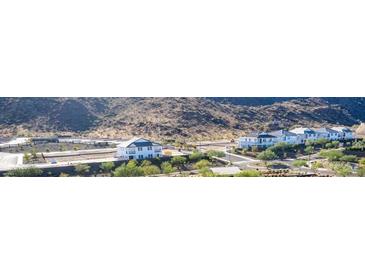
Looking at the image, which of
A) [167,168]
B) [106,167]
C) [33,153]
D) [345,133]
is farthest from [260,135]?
[33,153]

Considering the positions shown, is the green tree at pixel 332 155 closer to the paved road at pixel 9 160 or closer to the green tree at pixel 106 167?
the green tree at pixel 106 167

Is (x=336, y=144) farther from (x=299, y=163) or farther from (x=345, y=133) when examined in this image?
(x=299, y=163)

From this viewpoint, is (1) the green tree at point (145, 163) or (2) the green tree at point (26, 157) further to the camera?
(2) the green tree at point (26, 157)

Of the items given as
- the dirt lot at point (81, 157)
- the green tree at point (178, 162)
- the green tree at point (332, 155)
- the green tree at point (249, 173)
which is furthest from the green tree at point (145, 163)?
the green tree at point (332, 155)

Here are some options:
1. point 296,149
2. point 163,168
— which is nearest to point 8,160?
point 163,168

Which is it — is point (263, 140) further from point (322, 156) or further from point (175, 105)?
point (175, 105)
